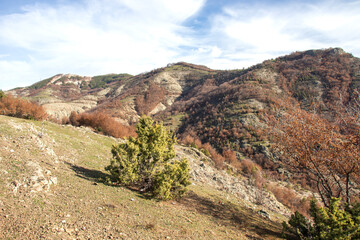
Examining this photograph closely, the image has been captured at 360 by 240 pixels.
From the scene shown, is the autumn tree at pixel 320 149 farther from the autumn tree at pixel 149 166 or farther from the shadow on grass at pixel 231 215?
the autumn tree at pixel 149 166

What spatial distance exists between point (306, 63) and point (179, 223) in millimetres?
107237

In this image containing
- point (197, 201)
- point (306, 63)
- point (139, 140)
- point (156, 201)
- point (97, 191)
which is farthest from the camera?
point (306, 63)

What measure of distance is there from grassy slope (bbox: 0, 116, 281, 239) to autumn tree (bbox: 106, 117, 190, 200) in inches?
22.8

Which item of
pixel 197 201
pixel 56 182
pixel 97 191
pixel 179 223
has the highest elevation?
pixel 56 182

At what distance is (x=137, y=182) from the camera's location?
8664mm

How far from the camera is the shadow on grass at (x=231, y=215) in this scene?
778 cm

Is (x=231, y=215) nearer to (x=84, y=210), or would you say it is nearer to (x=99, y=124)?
(x=84, y=210)

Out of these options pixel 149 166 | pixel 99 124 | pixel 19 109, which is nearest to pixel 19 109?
pixel 19 109

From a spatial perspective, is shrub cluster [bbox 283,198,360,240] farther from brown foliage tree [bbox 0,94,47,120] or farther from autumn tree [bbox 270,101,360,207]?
brown foliage tree [bbox 0,94,47,120]

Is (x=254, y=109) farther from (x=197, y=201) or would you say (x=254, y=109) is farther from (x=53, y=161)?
(x=53, y=161)

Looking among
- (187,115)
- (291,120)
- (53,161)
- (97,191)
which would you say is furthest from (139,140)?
(187,115)

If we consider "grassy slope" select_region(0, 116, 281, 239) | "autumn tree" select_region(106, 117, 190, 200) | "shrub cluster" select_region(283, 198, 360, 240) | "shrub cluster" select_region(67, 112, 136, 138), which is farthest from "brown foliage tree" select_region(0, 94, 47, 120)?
"shrub cluster" select_region(283, 198, 360, 240)

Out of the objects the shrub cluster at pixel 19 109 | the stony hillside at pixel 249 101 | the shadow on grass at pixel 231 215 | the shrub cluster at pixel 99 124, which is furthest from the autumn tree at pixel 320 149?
the shrub cluster at pixel 19 109

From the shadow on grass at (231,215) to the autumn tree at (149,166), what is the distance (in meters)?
1.18
